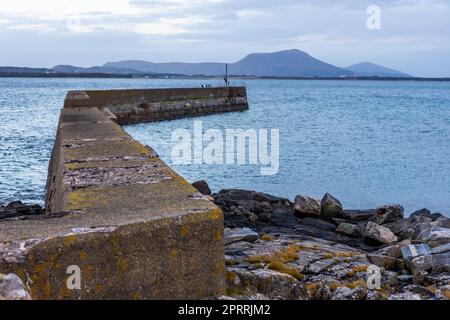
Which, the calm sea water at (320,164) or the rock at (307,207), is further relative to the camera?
the calm sea water at (320,164)

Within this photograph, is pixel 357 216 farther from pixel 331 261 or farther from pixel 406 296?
pixel 406 296

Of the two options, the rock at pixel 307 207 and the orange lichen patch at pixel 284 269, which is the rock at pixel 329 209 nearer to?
the rock at pixel 307 207

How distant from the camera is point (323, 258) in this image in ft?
17.8

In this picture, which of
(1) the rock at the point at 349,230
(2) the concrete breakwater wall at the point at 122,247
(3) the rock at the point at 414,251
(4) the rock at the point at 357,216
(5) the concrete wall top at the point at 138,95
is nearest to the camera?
(2) the concrete breakwater wall at the point at 122,247

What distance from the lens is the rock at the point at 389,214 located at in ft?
30.9

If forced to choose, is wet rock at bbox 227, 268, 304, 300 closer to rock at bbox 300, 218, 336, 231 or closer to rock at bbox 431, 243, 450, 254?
rock at bbox 431, 243, 450, 254

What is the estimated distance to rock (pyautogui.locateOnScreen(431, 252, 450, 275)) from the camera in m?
5.14

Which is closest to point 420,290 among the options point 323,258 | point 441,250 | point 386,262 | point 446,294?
point 446,294

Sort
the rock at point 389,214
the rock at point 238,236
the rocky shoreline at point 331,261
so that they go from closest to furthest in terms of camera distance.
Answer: the rocky shoreline at point 331,261
the rock at point 238,236
the rock at point 389,214

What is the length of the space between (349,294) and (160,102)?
2725cm

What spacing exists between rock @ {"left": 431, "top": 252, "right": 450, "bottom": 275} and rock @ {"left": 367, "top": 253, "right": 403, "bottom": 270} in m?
0.34

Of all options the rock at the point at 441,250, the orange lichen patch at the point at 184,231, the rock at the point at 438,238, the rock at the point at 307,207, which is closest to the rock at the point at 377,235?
the rock at the point at 438,238
